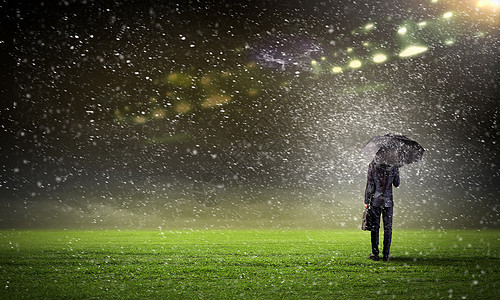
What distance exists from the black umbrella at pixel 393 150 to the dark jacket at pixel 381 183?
14 centimetres

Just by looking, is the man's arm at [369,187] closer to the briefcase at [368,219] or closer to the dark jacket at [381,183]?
the dark jacket at [381,183]

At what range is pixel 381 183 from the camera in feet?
26.8

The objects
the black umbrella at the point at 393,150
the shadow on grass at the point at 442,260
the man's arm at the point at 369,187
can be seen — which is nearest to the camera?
the black umbrella at the point at 393,150

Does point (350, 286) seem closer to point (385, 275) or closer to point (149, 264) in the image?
point (385, 275)

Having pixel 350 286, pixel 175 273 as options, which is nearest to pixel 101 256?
pixel 175 273

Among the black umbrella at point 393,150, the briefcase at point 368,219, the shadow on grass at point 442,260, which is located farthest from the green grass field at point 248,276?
the black umbrella at point 393,150

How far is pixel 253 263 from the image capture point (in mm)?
8742

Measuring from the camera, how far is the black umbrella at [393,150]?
8133mm

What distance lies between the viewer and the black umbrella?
8.13 meters

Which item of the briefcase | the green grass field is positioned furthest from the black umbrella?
the green grass field

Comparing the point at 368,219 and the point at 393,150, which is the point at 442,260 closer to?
the point at 368,219

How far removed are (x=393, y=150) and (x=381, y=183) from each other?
2.15 ft

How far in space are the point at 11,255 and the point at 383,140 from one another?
8.90 metres

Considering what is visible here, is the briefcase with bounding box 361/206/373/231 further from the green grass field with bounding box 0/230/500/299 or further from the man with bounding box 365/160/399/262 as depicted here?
the green grass field with bounding box 0/230/500/299
